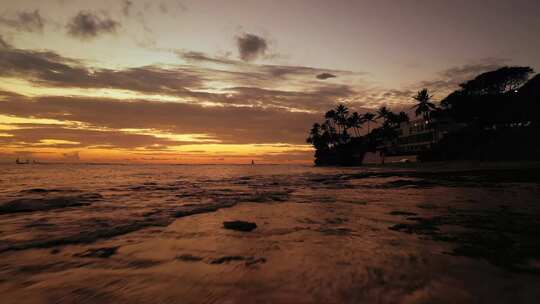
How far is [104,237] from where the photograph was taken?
19.2ft

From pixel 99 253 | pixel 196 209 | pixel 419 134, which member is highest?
pixel 419 134

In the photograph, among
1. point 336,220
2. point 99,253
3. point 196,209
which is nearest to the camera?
point 99,253

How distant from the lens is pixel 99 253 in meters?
4.74

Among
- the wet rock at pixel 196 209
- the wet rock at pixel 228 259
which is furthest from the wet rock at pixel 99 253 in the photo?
the wet rock at pixel 196 209

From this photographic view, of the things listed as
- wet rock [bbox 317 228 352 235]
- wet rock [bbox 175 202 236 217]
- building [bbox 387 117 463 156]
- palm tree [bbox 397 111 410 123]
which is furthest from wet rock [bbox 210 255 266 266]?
palm tree [bbox 397 111 410 123]

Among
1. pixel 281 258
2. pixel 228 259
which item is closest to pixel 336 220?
pixel 281 258

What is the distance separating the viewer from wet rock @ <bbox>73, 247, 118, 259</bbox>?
4.58m

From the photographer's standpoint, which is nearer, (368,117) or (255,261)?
(255,261)

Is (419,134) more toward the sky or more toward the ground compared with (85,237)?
more toward the sky

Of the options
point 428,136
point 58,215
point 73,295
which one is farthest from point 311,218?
point 428,136

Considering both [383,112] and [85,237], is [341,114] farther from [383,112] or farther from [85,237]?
[85,237]

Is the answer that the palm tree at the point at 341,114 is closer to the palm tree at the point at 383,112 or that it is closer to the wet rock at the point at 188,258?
the palm tree at the point at 383,112

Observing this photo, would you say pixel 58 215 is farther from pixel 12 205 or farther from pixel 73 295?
pixel 73 295

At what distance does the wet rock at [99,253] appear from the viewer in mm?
4578
